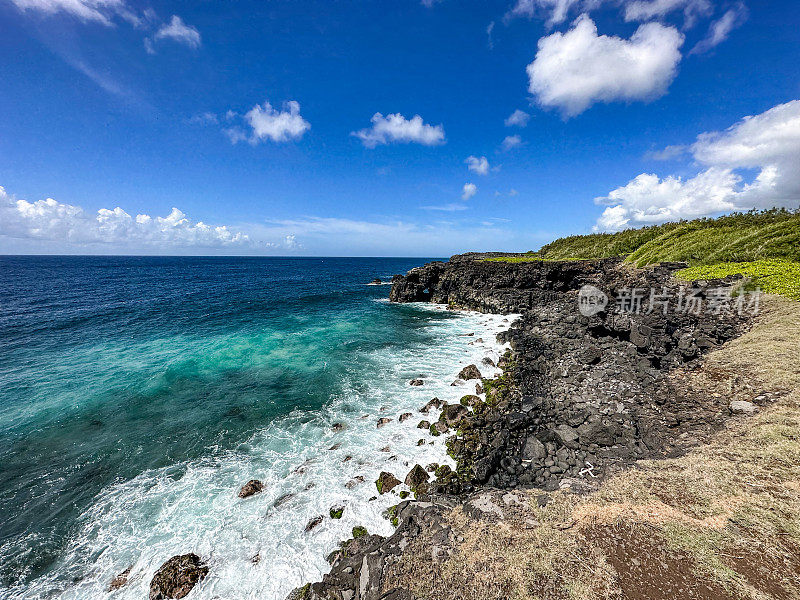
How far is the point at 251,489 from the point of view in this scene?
11211mm

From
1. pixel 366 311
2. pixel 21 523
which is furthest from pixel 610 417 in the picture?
pixel 366 311

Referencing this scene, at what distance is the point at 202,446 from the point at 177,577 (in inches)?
257

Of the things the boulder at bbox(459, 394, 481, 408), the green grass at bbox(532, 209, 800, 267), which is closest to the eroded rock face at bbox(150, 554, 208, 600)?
the boulder at bbox(459, 394, 481, 408)

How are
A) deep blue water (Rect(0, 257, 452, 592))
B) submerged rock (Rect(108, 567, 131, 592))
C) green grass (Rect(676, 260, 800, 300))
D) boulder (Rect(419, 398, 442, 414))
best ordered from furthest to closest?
green grass (Rect(676, 260, 800, 300)) → boulder (Rect(419, 398, 442, 414)) → deep blue water (Rect(0, 257, 452, 592)) → submerged rock (Rect(108, 567, 131, 592))

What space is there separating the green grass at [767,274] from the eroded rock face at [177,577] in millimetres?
30195

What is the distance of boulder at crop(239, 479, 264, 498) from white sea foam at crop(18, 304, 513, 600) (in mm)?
226

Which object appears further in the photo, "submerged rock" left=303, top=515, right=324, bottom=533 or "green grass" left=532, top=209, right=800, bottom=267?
"green grass" left=532, top=209, right=800, bottom=267

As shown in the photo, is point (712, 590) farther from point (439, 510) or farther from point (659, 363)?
point (659, 363)

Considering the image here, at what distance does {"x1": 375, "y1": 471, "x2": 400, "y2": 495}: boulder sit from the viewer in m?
10.8

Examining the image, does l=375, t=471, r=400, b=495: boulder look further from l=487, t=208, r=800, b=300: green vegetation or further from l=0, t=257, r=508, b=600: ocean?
l=487, t=208, r=800, b=300: green vegetation

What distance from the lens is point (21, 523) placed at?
33.2ft

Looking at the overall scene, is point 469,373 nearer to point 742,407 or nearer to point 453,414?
point 453,414

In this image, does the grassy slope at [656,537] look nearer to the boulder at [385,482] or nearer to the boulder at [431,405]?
the boulder at [385,482]

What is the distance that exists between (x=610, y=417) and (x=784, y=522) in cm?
594
